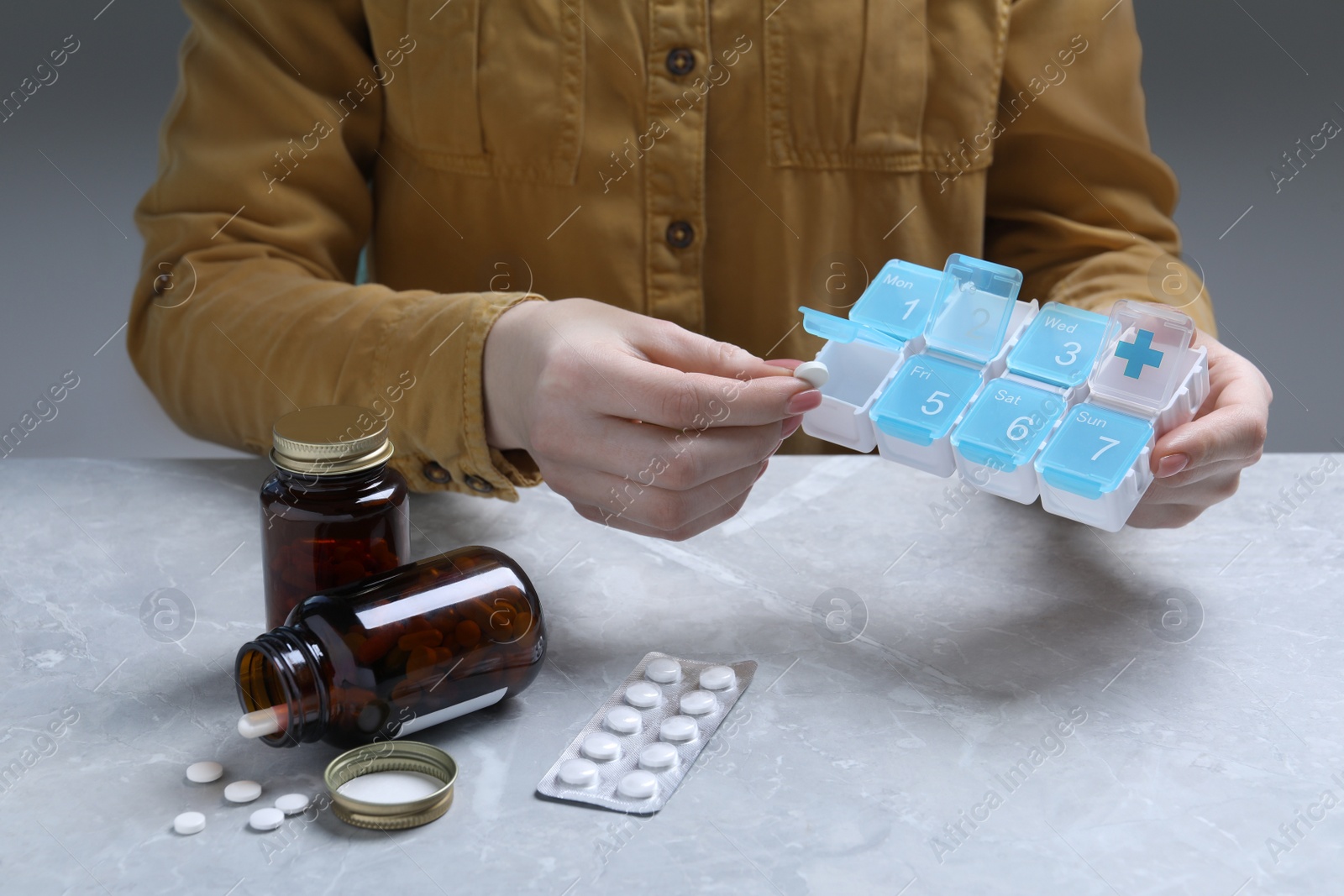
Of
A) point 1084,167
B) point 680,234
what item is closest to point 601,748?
point 680,234

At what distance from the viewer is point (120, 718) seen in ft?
2.68

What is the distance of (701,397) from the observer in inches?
33.2

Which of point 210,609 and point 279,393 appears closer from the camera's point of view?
point 210,609

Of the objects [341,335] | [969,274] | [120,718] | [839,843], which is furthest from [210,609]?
[969,274]

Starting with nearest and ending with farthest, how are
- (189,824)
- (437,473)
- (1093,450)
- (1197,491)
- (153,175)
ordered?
(189,824)
(1093,450)
(1197,491)
(437,473)
(153,175)

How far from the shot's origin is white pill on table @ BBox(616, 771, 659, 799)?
2.44ft

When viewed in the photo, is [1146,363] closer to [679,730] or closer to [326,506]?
[679,730]

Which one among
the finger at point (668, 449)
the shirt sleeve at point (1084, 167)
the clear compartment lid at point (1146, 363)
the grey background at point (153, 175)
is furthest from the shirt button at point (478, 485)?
the grey background at point (153, 175)

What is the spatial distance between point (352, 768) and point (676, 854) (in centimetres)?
21

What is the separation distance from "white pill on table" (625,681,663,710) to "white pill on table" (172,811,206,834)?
0.91ft

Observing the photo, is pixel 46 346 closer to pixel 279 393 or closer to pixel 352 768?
pixel 279 393

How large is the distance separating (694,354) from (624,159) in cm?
35

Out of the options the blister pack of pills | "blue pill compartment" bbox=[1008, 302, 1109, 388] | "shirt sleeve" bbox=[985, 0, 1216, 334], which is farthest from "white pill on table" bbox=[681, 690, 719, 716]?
"shirt sleeve" bbox=[985, 0, 1216, 334]

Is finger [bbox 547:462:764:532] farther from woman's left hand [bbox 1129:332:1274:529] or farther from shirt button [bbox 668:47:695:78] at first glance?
shirt button [bbox 668:47:695:78]
